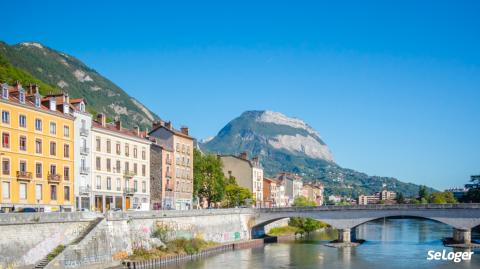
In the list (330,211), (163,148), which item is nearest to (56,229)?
(163,148)

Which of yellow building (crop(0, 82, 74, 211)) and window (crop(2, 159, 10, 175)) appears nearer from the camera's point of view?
window (crop(2, 159, 10, 175))

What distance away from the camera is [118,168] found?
75.6m

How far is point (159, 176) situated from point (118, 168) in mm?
13464

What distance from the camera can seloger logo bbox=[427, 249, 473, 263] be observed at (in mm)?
68125

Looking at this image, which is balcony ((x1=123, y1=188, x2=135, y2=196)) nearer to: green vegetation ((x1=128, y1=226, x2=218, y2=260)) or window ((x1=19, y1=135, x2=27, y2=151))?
green vegetation ((x1=128, y1=226, x2=218, y2=260))

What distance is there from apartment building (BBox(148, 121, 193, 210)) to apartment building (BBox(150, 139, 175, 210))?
0.33 m

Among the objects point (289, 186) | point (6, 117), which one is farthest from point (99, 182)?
point (289, 186)

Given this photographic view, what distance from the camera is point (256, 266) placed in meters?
62.0

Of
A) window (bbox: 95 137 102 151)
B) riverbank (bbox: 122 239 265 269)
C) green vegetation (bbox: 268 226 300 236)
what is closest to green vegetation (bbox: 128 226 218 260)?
riverbank (bbox: 122 239 265 269)

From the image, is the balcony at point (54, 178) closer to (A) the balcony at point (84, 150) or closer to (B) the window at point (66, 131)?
(B) the window at point (66, 131)

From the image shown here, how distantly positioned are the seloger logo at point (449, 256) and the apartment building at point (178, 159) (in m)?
38.2

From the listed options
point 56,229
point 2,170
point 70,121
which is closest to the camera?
point 56,229

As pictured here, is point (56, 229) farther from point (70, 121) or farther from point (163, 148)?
point (163, 148)

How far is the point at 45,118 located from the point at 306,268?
1206 inches
